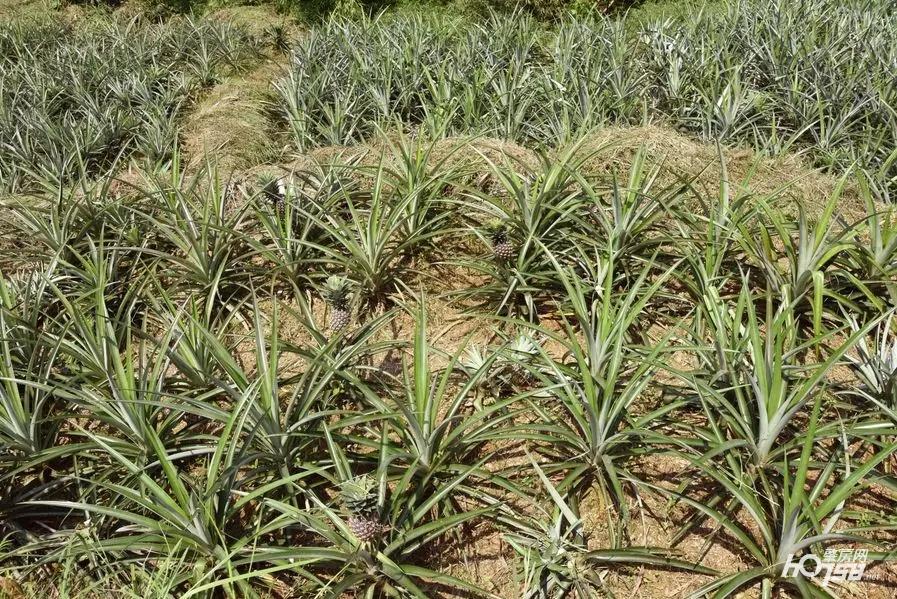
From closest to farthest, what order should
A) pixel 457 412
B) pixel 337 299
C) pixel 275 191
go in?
pixel 457 412 < pixel 337 299 < pixel 275 191

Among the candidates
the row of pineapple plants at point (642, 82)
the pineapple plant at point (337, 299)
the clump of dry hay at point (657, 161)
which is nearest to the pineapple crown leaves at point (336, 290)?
the pineapple plant at point (337, 299)

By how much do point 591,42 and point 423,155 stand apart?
277cm

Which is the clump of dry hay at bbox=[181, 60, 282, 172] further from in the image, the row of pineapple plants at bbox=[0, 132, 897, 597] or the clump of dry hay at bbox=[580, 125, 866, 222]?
the clump of dry hay at bbox=[580, 125, 866, 222]

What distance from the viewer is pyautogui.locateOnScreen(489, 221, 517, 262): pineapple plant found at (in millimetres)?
2492

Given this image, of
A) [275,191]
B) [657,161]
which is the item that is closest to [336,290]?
[275,191]

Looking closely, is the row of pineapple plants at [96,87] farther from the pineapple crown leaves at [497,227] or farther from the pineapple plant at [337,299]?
the pineapple crown leaves at [497,227]

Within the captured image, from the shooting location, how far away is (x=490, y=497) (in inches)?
72.6

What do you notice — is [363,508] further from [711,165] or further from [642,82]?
[642,82]
